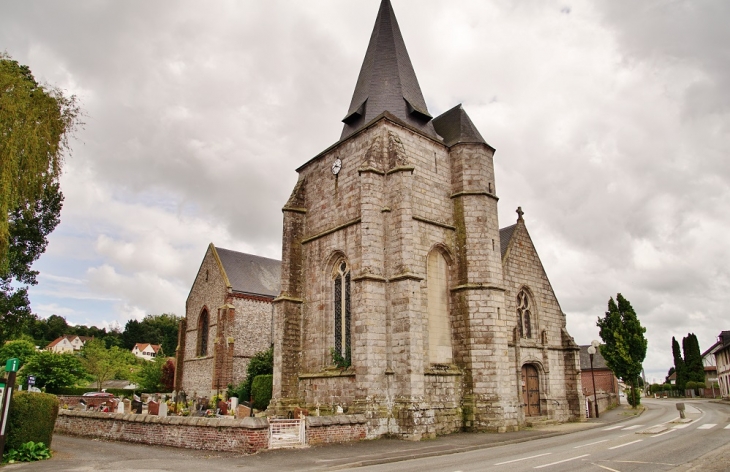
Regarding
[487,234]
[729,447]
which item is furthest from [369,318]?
[729,447]

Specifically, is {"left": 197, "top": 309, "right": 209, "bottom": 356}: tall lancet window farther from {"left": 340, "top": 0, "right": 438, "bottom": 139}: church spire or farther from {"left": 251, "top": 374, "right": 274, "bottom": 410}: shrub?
{"left": 340, "top": 0, "right": 438, "bottom": 139}: church spire

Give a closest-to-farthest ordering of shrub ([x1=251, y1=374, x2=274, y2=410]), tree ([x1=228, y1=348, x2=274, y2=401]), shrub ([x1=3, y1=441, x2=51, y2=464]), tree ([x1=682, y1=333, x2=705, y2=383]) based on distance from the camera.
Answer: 1. shrub ([x1=3, y1=441, x2=51, y2=464])
2. shrub ([x1=251, y1=374, x2=274, y2=410])
3. tree ([x1=228, y1=348, x2=274, y2=401])
4. tree ([x1=682, y1=333, x2=705, y2=383])

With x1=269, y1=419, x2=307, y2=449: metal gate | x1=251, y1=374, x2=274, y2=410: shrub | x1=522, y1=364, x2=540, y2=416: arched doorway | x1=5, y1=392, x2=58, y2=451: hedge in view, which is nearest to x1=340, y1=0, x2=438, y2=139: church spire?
x1=522, y1=364, x2=540, y2=416: arched doorway

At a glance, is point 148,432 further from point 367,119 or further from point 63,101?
point 367,119

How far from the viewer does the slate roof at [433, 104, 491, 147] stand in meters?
21.3

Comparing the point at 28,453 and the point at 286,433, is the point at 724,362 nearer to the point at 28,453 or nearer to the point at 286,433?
the point at 286,433

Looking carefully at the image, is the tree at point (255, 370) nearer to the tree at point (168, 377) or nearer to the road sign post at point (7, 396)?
the tree at point (168, 377)

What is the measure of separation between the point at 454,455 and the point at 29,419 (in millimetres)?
10057

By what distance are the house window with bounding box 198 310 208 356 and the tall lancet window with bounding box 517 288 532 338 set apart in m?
21.7

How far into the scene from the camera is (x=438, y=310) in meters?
19.1

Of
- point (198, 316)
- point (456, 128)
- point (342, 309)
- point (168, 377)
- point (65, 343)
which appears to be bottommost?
point (168, 377)

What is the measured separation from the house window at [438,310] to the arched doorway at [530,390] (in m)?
4.76

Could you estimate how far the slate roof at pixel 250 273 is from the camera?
115 feet

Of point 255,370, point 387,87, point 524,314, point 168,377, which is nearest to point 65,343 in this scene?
point 168,377
